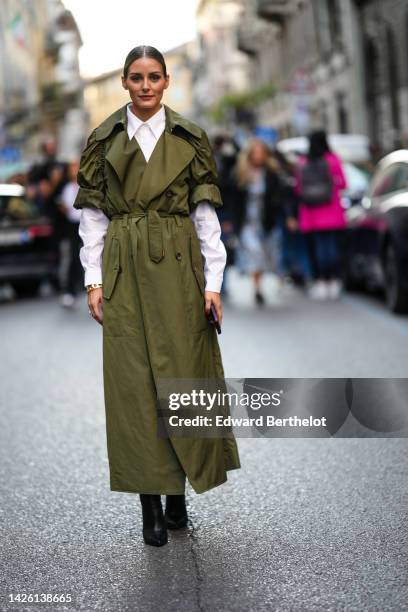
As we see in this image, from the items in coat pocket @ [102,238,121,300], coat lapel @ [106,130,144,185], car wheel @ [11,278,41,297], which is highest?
coat lapel @ [106,130,144,185]

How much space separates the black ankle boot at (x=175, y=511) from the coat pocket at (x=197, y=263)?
821mm

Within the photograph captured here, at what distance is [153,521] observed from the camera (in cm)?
439

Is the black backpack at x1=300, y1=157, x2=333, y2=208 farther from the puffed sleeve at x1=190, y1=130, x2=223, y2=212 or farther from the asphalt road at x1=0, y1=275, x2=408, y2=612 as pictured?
the puffed sleeve at x1=190, y1=130, x2=223, y2=212

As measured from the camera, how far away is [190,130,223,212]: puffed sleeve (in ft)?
14.3

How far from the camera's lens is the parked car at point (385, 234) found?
11.0 metres

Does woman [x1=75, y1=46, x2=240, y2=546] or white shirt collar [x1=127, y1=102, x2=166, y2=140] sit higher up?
white shirt collar [x1=127, y1=102, x2=166, y2=140]

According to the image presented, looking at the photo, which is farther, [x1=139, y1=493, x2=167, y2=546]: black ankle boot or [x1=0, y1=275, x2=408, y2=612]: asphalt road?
[x1=139, y1=493, x2=167, y2=546]: black ankle boot

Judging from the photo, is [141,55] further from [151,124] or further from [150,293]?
[150,293]

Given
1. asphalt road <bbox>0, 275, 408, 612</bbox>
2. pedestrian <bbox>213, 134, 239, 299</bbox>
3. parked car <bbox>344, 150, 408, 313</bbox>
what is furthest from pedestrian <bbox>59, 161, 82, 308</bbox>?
asphalt road <bbox>0, 275, 408, 612</bbox>

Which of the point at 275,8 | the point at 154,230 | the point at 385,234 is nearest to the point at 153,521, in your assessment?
the point at 154,230

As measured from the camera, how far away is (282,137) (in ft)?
166

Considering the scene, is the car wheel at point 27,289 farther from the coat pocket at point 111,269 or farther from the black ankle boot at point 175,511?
the coat pocket at point 111,269

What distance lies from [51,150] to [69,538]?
13215 millimetres

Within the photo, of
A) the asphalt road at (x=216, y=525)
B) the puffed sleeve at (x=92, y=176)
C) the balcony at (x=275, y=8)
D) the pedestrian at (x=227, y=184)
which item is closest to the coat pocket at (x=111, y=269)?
the puffed sleeve at (x=92, y=176)
